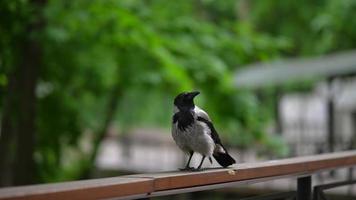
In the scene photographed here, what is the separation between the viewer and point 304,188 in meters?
4.16

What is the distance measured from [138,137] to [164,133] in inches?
54.1

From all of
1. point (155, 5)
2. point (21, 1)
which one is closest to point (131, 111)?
point (155, 5)

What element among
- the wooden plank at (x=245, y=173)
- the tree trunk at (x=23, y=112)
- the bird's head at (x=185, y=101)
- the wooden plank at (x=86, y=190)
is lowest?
the wooden plank at (x=86, y=190)

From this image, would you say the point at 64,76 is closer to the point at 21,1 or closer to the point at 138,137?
the point at 21,1

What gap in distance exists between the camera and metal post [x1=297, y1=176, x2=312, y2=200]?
4.12 metres

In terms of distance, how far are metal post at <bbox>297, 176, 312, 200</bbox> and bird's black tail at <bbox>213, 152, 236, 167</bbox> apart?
1.94 feet

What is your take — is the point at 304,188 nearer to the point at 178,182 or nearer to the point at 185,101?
the point at 185,101

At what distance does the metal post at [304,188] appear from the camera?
412 cm

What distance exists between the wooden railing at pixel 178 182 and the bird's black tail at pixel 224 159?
4 centimetres

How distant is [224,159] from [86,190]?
1.35 metres

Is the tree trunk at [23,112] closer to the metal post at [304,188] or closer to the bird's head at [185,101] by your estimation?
the bird's head at [185,101]

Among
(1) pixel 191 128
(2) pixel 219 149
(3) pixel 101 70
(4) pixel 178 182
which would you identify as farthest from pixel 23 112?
(4) pixel 178 182

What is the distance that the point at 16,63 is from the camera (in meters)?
8.32

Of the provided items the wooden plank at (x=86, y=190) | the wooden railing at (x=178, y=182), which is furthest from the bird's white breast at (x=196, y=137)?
the wooden plank at (x=86, y=190)
